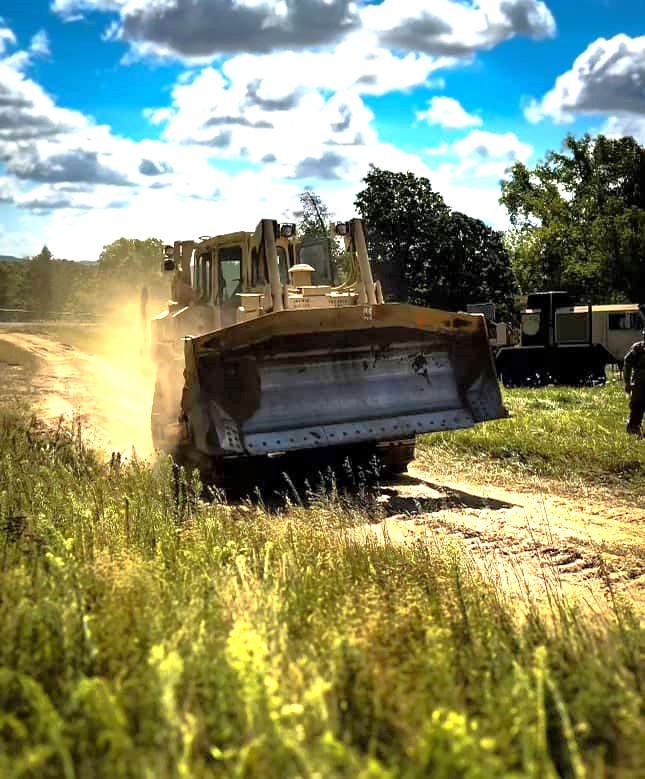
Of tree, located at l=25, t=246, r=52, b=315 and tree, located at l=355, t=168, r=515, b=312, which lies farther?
tree, located at l=25, t=246, r=52, b=315

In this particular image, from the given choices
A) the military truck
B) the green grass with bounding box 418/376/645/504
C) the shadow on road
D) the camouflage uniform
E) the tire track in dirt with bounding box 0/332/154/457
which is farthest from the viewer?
the military truck

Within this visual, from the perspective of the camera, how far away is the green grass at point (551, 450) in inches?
411

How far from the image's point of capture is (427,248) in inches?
1590

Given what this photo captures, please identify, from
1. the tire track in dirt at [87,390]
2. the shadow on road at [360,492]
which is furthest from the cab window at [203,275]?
the shadow on road at [360,492]

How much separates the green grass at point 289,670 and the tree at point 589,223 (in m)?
36.7

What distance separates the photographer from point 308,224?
1524 inches

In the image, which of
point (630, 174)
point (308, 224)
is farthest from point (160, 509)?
point (630, 174)

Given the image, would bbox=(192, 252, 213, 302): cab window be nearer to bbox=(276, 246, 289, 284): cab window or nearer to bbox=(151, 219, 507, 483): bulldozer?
bbox=(151, 219, 507, 483): bulldozer

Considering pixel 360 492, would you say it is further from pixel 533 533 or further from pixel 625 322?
pixel 625 322

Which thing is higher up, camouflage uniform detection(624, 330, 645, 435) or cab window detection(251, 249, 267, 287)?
cab window detection(251, 249, 267, 287)

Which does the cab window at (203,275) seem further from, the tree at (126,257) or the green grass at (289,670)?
the tree at (126,257)

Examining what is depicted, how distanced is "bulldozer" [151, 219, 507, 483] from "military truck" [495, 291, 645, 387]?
15.0 m

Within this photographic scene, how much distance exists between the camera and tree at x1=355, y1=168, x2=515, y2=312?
40.2 m

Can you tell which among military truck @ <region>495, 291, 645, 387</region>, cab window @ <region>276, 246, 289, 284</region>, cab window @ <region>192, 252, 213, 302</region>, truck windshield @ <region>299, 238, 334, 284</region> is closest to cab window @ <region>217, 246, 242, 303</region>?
cab window @ <region>192, 252, 213, 302</region>
